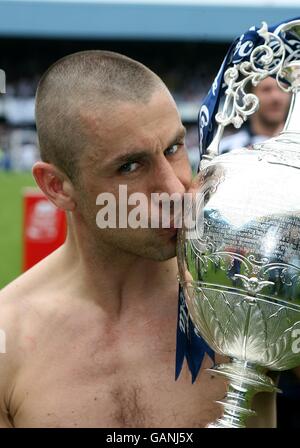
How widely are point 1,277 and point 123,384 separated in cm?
642

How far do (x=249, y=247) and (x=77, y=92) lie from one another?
585mm

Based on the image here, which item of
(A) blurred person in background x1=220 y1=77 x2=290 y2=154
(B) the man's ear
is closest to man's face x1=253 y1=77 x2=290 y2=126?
(A) blurred person in background x1=220 y1=77 x2=290 y2=154

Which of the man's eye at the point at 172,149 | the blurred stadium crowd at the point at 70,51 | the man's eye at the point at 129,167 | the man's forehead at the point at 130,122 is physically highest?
the blurred stadium crowd at the point at 70,51

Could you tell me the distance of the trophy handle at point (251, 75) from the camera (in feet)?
6.37

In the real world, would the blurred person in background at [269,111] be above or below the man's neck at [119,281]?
above

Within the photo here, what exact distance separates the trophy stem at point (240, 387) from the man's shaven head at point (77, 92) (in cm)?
59

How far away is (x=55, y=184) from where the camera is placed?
2.27m

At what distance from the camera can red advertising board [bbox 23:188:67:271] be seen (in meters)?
7.90

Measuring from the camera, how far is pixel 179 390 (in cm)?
225

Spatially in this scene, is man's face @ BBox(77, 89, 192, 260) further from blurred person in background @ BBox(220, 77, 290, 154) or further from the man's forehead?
blurred person in background @ BBox(220, 77, 290, 154)

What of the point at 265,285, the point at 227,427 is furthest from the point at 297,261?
the point at 227,427

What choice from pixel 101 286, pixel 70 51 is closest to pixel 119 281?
pixel 101 286

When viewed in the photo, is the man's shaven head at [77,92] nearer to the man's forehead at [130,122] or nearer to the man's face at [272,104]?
the man's forehead at [130,122]

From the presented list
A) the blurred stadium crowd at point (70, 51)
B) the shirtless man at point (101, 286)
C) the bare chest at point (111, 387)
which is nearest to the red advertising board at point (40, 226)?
the shirtless man at point (101, 286)
